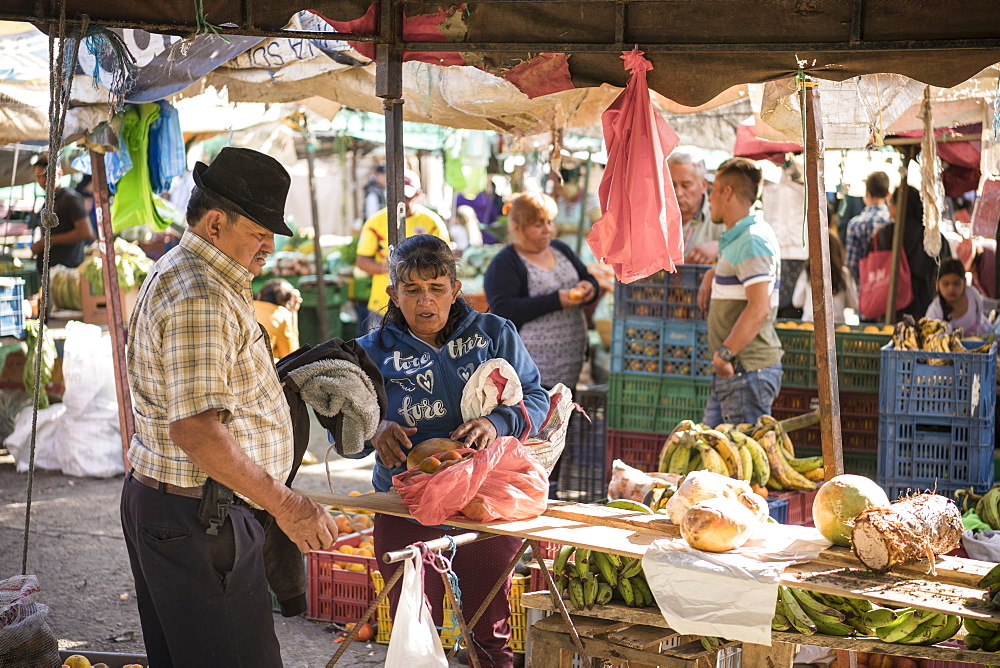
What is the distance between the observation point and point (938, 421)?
5398 millimetres

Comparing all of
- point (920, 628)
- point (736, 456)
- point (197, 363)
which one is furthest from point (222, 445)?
point (736, 456)

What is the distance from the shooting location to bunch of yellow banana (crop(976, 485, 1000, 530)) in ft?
16.1

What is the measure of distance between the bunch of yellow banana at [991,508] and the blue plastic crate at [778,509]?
106 centimetres

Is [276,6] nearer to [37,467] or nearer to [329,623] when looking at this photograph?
[329,623]

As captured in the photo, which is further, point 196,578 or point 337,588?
point 337,588

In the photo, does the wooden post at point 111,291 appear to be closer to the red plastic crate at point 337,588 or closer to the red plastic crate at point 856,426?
the red plastic crate at point 337,588

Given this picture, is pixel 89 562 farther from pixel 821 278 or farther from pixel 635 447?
pixel 821 278

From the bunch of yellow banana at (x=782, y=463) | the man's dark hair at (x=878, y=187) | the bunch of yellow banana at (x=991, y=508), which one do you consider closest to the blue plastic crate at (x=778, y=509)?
the bunch of yellow banana at (x=782, y=463)

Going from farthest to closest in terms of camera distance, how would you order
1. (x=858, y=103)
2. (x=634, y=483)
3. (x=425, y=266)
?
(x=858, y=103)
(x=634, y=483)
(x=425, y=266)

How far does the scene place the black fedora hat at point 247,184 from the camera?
9.02ft

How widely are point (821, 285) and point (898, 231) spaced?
5610mm

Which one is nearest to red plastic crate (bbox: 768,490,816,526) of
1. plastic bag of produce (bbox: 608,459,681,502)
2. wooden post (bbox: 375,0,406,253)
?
plastic bag of produce (bbox: 608,459,681,502)

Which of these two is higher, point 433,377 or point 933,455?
point 433,377

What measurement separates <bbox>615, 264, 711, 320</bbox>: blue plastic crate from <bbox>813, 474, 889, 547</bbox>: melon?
3.19 meters
